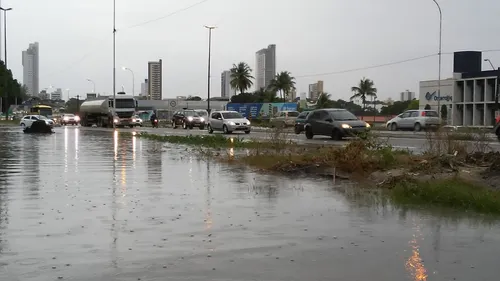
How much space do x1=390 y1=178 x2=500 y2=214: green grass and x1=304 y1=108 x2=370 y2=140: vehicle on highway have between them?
1583 centimetres

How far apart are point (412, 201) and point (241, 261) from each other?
4.53 m

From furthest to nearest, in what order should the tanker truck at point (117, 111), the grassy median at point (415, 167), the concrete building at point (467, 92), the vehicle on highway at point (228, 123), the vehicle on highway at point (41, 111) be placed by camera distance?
the vehicle on highway at point (41, 111)
the tanker truck at point (117, 111)
the concrete building at point (467, 92)
the vehicle on highway at point (228, 123)
the grassy median at point (415, 167)

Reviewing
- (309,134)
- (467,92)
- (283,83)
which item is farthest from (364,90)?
(309,134)

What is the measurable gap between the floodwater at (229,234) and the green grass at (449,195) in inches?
20.7

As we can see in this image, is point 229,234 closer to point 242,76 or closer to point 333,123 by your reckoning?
point 333,123

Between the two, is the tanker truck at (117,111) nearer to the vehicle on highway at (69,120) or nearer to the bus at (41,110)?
the vehicle on highway at (69,120)

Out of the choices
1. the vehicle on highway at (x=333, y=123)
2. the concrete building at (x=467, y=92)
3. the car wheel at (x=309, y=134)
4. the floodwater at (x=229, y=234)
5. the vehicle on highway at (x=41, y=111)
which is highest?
the concrete building at (x=467, y=92)

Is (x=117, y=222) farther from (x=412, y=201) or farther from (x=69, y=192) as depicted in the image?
(x=412, y=201)

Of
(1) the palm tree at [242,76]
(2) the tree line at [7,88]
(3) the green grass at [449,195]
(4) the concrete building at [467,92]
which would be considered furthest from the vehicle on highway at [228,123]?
(1) the palm tree at [242,76]

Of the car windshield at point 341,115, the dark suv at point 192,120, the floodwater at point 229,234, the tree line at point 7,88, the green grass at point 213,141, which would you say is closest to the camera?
the floodwater at point 229,234

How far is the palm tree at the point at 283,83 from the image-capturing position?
10994 cm

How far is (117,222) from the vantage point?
25.9ft

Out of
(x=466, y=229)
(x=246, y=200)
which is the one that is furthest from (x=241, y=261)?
(x=246, y=200)

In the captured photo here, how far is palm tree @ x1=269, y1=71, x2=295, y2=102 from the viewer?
110 metres
